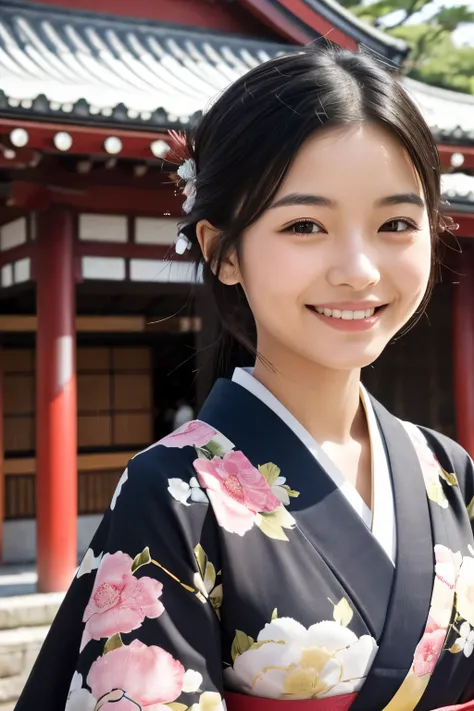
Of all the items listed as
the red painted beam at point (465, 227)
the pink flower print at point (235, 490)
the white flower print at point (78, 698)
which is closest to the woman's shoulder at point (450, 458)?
the pink flower print at point (235, 490)

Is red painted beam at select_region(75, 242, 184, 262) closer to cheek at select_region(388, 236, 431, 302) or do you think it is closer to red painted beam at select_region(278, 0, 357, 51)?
red painted beam at select_region(278, 0, 357, 51)

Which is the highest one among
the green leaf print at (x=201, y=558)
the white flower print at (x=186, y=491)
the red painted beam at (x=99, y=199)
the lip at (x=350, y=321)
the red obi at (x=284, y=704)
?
the red painted beam at (x=99, y=199)

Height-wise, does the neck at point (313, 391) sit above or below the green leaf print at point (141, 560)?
above

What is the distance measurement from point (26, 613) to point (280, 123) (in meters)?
Answer: 4.10

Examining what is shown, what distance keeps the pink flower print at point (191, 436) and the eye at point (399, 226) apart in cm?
43

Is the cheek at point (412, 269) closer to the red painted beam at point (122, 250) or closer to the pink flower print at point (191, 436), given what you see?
the pink flower print at point (191, 436)

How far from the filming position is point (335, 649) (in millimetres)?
1131

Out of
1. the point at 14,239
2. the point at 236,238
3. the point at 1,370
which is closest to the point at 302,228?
the point at 236,238

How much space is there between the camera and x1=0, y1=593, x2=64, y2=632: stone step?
→ 15.0 ft

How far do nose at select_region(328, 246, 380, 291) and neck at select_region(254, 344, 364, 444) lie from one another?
0.72 ft

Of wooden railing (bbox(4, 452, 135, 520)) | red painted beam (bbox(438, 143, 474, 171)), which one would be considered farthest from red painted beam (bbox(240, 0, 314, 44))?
wooden railing (bbox(4, 452, 135, 520))

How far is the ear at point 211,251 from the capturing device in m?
1.34

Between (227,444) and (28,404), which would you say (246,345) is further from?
(28,404)

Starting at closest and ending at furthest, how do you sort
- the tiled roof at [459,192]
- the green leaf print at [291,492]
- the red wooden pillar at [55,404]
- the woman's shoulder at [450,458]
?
1. the green leaf print at [291,492]
2. the woman's shoulder at [450,458]
3. the red wooden pillar at [55,404]
4. the tiled roof at [459,192]
